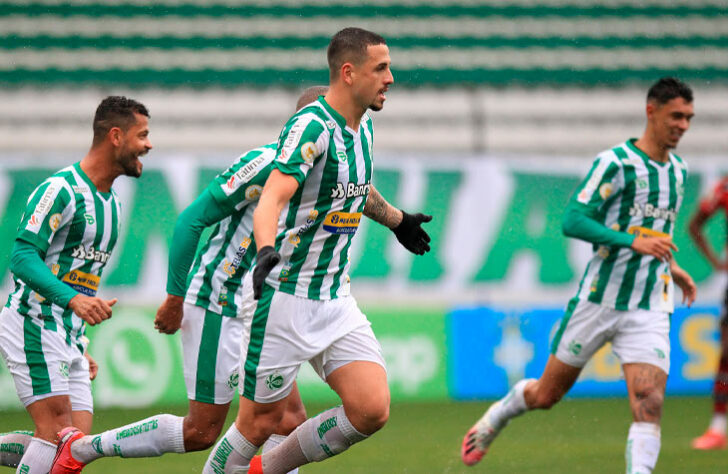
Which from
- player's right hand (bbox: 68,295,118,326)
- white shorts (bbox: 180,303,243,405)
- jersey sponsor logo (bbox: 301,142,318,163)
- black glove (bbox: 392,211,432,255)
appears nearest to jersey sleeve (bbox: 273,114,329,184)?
jersey sponsor logo (bbox: 301,142,318,163)

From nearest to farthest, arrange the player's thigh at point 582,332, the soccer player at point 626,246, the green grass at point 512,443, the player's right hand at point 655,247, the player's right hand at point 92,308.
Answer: the player's right hand at point 92,308 → the player's right hand at point 655,247 → the soccer player at point 626,246 → the player's thigh at point 582,332 → the green grass at point 512,443

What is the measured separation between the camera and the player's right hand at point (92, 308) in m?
5.06

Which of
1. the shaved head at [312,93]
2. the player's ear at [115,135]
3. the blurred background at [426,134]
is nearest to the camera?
the shaved head at [312,93]

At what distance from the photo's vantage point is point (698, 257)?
11766 mm

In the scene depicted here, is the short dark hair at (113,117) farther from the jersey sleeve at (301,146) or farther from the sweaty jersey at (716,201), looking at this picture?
the sweaty jersey at (716,201)

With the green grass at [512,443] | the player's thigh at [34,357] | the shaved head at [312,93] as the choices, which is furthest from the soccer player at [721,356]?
the player's thigh at [34,357]

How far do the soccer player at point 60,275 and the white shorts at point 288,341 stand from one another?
86 centimetres

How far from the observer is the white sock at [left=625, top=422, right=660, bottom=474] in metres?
5.61

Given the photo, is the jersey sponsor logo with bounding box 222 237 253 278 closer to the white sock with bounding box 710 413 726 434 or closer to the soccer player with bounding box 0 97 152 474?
the soccer player with bounding box 0 97 152 474

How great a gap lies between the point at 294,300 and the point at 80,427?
1.43 m

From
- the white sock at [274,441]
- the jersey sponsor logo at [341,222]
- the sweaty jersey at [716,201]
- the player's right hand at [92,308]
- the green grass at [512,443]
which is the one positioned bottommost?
the green grass at [512,443]

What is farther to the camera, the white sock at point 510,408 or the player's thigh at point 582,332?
the white sock at point 510,408

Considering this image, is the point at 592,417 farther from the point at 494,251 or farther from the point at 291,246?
the point at 291,246

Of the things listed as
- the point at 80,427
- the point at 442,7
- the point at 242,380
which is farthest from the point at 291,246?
the point at 442,7
